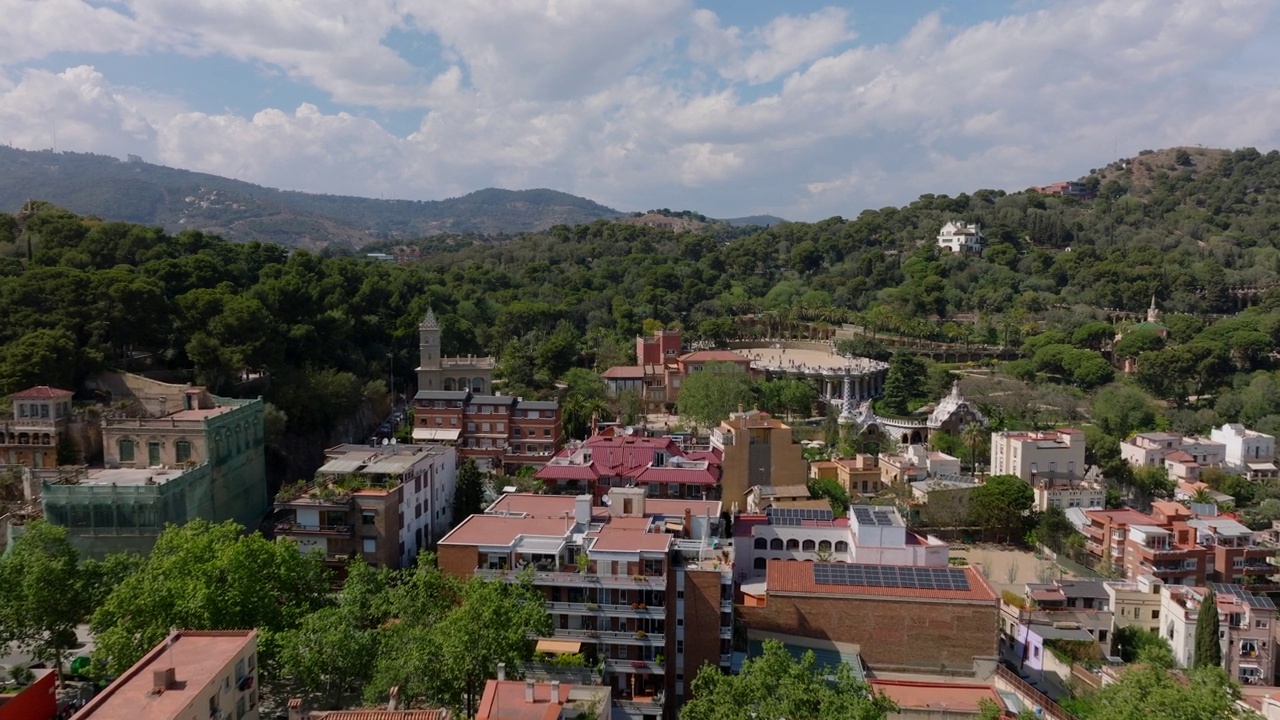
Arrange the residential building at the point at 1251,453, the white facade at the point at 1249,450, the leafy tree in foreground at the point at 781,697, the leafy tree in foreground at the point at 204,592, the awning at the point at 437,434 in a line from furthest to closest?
the white facade at the point at 1249,450 → the residential building at the point at 1251,453 → the awning at the point at 437,434 → the leafy tree in foreground at the point at 204,592 → the leafy tree in foreground at the point at 781,697

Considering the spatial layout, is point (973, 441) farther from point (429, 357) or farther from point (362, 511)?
point (362, 511)

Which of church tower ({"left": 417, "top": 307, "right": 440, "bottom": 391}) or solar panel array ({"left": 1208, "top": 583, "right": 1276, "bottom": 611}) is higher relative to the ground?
church tower ({"left": 417, "top": 307, "right": 440, "bottom": 391})

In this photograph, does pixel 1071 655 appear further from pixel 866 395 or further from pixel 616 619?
pixel 866 395

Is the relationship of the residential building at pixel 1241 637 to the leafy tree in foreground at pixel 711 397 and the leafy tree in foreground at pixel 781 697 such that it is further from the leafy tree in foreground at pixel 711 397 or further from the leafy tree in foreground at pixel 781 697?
the leafy tree in foreground at pixel 711 397

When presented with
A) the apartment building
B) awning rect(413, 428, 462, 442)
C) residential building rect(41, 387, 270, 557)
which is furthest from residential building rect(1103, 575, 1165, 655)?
residential building rect(41, 387, 270, 557)

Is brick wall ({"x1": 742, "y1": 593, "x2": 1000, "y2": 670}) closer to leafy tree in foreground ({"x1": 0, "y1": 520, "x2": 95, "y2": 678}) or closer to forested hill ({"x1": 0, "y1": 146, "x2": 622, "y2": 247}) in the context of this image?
leafy tree in foreground ({"x1": 0, "y1": 520, "x2": 95, "y2": 678})

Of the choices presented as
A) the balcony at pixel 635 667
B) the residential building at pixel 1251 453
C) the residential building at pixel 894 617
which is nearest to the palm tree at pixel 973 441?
the residential building at pixel 1251 453
